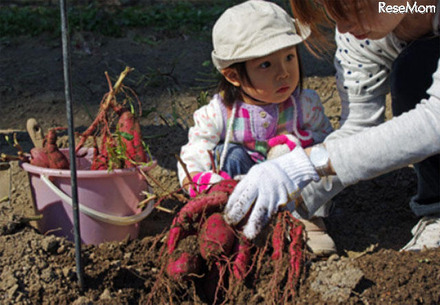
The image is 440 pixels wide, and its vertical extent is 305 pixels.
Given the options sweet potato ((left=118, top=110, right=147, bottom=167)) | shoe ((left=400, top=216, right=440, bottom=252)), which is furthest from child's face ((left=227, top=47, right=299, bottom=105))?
shoe ((left=400, top=216, right=440, bottom=252))

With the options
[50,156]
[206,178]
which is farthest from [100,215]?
[206,178]

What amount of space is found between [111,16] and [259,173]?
9.81 ft

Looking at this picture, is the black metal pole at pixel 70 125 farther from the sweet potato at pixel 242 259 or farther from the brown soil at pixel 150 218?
the sweet potato at pixel 242 259

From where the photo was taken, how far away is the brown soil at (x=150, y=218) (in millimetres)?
1708

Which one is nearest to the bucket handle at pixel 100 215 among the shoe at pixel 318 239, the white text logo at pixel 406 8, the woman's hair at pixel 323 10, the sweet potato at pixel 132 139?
the sweet potato at pixel 132 139

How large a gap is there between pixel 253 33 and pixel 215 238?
81 cm

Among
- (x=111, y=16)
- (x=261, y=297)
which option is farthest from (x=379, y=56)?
(x=111, y=16)

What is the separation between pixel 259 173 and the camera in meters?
1.72

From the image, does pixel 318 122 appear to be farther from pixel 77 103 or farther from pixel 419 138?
pixel 77 103

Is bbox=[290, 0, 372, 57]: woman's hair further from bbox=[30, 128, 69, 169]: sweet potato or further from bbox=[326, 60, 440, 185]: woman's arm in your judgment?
bbox=[30, 128, 69, 169]: sweet potato

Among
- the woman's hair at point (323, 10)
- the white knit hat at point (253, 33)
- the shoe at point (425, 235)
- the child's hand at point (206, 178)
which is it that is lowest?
the shoe at point (425, 235)

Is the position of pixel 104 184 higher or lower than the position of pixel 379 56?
lower

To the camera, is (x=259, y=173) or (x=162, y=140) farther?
(x=162, y=140)

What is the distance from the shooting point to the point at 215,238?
177cm
